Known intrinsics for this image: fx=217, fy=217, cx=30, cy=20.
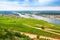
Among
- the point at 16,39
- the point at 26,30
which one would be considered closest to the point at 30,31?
the point at 26,30

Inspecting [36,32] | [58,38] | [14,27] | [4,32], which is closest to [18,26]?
[14,27]

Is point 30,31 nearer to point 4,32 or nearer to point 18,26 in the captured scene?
point 18,26

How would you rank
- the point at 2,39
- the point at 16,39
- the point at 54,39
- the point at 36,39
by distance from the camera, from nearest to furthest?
the point at 2,39 → the point at 16,39 → the point at 36,39 → the point at 54,39

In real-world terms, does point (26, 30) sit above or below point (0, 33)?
below

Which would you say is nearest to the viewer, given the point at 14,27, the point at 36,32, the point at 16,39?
the point at 16,39

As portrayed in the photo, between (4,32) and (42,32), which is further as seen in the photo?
(42,32)

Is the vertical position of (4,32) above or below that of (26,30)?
above

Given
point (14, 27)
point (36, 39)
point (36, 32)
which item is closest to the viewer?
point (36, 39)

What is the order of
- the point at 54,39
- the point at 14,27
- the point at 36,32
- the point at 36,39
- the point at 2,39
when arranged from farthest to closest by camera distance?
the point at 14,27, the point at 36,32, the point at 54,39, the point at 36,39, the point at 2,39

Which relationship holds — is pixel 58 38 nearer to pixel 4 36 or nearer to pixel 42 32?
pixel 42 32
